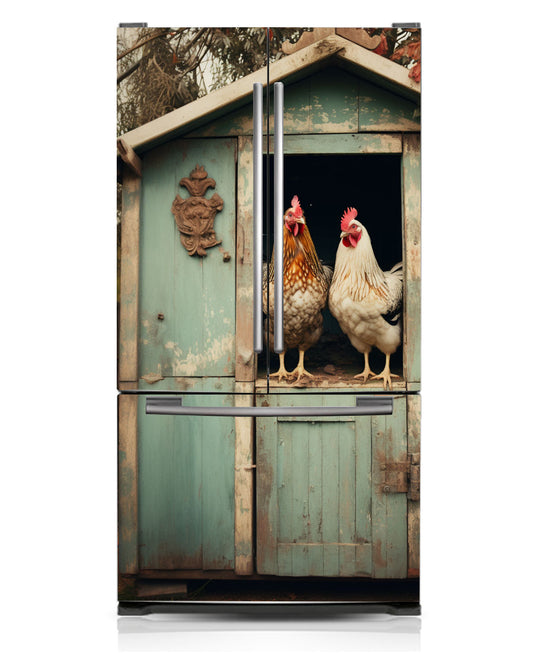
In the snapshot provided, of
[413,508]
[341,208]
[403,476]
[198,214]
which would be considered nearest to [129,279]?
[198,214]

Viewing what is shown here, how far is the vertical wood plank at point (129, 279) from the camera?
9.04 ft

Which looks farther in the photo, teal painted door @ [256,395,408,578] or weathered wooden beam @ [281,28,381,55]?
teal painted door @ [256,395,408,578]

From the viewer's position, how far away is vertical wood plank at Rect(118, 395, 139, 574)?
279 centimetres

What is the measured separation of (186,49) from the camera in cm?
269

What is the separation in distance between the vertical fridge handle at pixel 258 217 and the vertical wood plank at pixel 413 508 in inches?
24.5

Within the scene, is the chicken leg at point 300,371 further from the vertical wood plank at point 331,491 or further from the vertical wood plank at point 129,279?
the vertical wood plank at point 129,279

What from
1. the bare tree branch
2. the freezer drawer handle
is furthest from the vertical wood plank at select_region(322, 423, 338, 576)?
the bare tree branch

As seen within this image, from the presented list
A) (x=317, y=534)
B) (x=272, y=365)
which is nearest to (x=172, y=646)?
(x=317, y=534)

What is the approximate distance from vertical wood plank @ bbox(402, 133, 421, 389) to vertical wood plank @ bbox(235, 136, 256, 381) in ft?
1.89

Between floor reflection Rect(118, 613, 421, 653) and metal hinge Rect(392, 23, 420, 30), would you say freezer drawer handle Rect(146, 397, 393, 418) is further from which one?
metal hinge Rect(392, 23, 420, 30)

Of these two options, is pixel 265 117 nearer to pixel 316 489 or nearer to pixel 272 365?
pixel 272 365

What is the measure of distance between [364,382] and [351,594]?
0.83 meters

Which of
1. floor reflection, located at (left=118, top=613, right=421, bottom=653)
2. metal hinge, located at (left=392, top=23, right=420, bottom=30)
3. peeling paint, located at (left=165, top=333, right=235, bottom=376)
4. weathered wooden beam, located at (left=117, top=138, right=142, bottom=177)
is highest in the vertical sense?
metal hinge, located at (left=392, top=23, right=420, bottom=30)

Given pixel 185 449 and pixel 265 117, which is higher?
pixel 265 117
